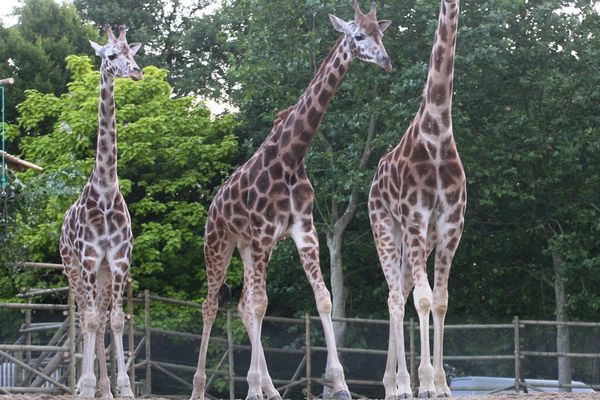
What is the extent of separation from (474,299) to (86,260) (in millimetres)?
15003

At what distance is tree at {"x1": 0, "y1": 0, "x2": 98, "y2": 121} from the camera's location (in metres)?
32.4

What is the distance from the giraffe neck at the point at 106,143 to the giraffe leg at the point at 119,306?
83 centimetres

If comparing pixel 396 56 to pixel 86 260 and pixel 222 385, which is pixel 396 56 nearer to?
pixel 222 385

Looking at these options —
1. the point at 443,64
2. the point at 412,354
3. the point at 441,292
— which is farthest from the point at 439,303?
the point at 412,354

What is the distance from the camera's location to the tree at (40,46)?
32.4 m

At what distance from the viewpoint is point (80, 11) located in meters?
37.8

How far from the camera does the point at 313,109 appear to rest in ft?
39.7

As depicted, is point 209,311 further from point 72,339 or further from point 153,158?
point 153,158

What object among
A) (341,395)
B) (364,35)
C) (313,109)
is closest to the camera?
(341,395)

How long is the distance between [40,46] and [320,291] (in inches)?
904

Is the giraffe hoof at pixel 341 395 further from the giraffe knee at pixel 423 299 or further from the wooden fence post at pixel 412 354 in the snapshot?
the wooden fence post at pixel 412 354

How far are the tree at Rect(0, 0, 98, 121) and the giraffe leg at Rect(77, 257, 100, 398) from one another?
18697 mm

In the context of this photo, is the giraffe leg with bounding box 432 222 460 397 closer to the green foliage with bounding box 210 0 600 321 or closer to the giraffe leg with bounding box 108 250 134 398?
the giraffe leg with bounding box 108 250 134 398

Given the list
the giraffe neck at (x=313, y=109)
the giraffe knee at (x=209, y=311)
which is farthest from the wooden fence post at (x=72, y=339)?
the giraffe neck at (x=313, y=109)
